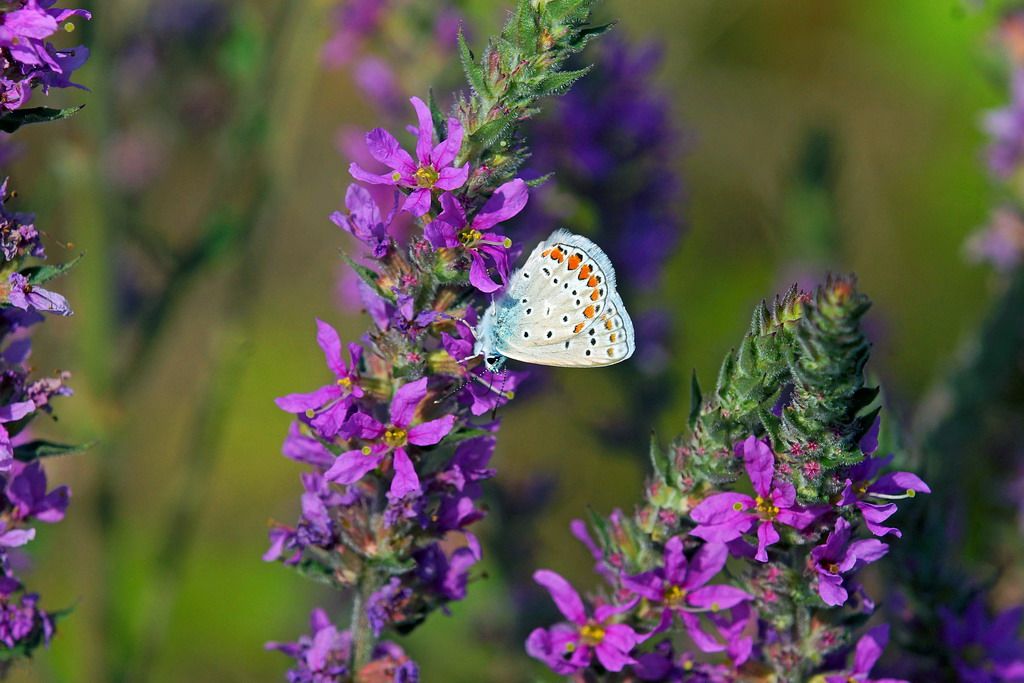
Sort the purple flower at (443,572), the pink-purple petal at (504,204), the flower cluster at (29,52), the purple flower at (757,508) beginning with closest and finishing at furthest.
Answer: the flower cluster at (29,52)
the purple flower at (757,508)
the pink-purple petal at (504,204)
the purple flower at (443,572)

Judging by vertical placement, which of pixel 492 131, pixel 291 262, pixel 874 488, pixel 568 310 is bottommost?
pixel 291 262

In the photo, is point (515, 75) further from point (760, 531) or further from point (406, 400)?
point (760, 531)

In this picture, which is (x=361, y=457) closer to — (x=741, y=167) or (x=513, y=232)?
(x=513, y=232)

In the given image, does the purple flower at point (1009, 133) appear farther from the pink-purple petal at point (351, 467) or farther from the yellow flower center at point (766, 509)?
the pink-purple petal at point (351, 467)

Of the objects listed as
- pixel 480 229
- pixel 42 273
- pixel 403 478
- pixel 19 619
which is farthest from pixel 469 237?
pixel 19 619

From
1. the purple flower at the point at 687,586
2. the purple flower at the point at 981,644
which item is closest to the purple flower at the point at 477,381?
the purple flower at the point at 687,586

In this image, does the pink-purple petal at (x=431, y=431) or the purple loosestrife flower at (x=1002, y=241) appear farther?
the purple loosestrife flower at (x=1002, y=241)
